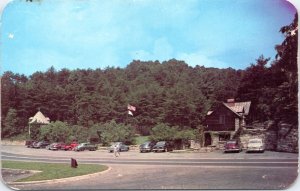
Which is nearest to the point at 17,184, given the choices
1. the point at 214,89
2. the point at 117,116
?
the point at 117,116

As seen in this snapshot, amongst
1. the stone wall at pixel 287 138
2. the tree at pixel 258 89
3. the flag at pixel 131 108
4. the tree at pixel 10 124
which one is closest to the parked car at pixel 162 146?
the flag at pixel 131 108

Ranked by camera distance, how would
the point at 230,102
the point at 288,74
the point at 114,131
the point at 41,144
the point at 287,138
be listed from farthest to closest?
1. the point at 41,144
2. the point at 114,131
3. the point at 230,102
4. the point at 287,138
5. the point at 288,74

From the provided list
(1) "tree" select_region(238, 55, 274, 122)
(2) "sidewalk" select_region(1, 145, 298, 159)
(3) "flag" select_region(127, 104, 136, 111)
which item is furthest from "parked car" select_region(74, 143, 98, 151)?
(1) "tree" select_region(238, 55, 274, 122)

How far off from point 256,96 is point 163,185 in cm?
124

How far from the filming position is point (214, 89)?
19.8 ft

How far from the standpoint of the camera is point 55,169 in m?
6.16

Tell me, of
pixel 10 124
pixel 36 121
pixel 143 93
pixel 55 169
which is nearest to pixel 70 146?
pixel 55 169

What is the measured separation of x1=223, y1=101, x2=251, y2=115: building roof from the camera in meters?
5.96

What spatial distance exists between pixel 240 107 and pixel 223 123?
0.24 metres

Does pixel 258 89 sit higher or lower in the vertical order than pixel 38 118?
higher

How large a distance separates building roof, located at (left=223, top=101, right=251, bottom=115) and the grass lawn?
4.57ft

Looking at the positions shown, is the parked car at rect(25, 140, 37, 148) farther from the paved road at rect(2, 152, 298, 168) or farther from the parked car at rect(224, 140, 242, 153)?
the parked car at rect(224, 140, 242, 153)

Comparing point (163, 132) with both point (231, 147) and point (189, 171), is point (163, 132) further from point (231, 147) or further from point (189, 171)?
point (231, 147)

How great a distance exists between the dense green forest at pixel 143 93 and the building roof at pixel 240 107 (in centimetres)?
6
